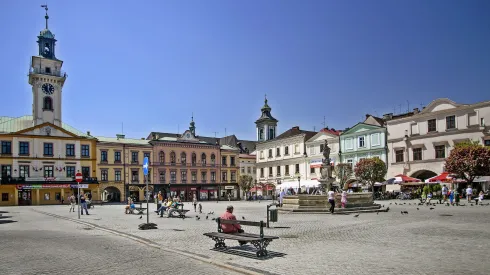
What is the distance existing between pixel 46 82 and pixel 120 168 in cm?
1634

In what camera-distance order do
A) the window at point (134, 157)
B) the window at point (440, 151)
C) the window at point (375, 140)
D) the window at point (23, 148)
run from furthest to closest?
the window at point (134, 157) → the window at point (23, 148) → the window at point (375, 140) → the window at point (440, 151)

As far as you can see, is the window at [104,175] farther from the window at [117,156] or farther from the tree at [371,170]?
the tree at [371,170]

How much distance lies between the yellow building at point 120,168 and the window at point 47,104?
8284 mm

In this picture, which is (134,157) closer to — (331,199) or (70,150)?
(70,150)

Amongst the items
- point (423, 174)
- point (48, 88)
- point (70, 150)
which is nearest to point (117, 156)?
point (70, 150)

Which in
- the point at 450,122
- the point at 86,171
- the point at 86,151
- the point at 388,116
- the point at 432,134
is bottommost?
the point at 86,171

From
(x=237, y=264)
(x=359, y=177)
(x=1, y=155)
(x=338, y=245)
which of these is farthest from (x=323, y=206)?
(x=1, y=155)

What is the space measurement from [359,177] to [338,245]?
38044 millimetres

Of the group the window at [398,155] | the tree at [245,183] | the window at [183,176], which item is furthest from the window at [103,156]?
the window at [398,155]

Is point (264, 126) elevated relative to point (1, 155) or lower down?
elevated

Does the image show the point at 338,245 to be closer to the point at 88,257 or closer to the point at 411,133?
the point at 88,257

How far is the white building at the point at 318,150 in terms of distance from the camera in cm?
5997

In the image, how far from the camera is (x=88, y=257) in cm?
1070

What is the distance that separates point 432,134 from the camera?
4791 cm
